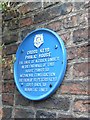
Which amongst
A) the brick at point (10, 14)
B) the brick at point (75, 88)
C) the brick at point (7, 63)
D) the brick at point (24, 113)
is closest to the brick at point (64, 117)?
the brick at point (75, 88)

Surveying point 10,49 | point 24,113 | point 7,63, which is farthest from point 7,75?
point 24,113

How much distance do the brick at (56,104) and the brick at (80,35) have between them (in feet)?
1.23

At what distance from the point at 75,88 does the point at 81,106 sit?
0.38 ft

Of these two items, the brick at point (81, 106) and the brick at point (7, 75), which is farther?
A: the brick at point (7, 75)

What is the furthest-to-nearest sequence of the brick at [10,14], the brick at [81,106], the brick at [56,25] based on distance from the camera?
the brick at [10,14] → the brick at [56,25] → the brick at [81,106]

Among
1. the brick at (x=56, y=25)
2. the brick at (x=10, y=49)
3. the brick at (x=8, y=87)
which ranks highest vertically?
the brick at (x=56, y=25)

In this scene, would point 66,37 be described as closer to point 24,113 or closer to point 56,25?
point 56,25

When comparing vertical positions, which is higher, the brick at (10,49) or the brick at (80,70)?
the brick at (10,49)

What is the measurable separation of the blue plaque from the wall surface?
0.04 metres

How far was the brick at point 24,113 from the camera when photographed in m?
1.90

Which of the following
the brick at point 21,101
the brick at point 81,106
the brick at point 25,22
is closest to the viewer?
the brick at point 81,106

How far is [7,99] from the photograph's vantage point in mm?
2080

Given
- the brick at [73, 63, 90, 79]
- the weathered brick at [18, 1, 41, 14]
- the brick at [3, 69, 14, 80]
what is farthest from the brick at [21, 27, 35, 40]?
the brick at [73, 63, 90, 79]

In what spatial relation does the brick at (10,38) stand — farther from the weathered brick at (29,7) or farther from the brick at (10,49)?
the weathered brick at (29,7)
